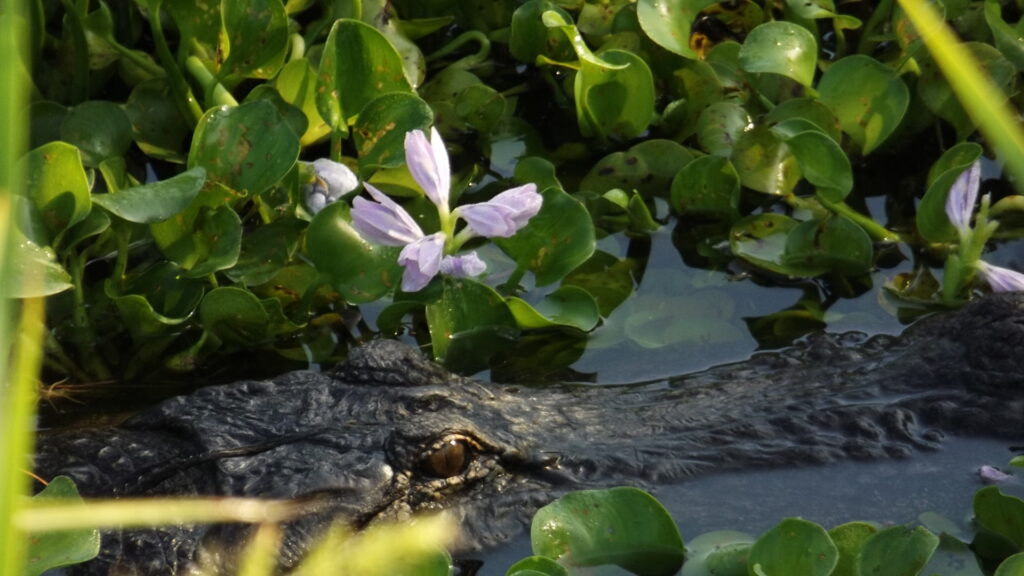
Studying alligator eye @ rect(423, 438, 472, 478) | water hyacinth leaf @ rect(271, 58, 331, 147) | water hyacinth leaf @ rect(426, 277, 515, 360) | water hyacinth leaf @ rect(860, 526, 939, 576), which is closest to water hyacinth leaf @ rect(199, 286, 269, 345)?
water hyacinth leaf @ rect(426, 277, 515, 360)

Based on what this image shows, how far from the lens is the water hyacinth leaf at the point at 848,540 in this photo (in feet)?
8.00

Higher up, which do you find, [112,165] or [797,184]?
[112,165]

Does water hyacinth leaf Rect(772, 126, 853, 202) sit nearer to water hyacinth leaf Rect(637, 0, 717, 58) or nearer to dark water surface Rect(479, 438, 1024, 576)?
water hyacinth leaf Rect(637, 0, 717, 58)

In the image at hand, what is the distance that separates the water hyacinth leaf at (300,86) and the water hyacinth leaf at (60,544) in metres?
1.62

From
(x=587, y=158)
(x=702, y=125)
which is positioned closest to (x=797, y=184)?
(x=702, y=125)

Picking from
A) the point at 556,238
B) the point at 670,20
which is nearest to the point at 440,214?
the point at 556,238

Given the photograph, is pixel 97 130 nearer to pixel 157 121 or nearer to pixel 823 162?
pixel 157 121

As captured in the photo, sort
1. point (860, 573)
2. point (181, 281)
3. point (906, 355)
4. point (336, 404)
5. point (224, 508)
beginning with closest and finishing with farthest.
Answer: point (860, 573) → point (224, 508) → point (336, 404) → point (906, 355) → point (181, 281)

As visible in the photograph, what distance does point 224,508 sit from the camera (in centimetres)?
249

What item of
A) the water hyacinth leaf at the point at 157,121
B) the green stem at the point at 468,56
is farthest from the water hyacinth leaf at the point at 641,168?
the water hyacinth leaf at the point at 157,121

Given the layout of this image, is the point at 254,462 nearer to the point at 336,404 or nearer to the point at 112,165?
the point at 336,404

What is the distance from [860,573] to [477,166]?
2037 millimetres

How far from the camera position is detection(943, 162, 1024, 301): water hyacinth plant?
319cm

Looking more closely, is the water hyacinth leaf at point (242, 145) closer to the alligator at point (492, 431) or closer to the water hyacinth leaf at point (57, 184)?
the water hyacinth leaf at point (57, 184)
